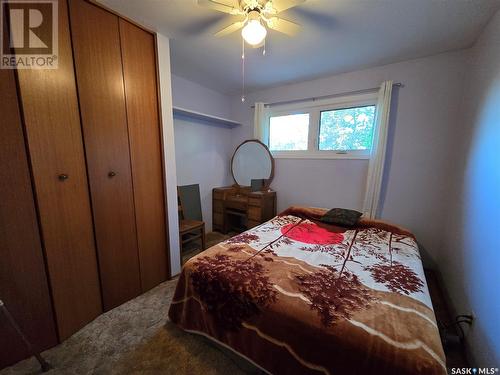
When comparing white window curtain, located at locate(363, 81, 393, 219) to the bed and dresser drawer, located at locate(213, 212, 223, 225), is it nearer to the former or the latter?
the bed

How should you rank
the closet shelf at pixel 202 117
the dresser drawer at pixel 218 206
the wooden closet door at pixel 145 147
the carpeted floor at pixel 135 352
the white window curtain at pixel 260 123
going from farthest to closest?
the dresser drawer at pixel 218 206, the white window curtain at pixel 260 123, the closet shelf at pixel 202 117, the wooden closet door at pixel 145 147, the carpeted floor at pixel 135 352

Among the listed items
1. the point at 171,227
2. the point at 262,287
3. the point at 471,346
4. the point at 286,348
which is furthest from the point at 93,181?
the point at 471,346

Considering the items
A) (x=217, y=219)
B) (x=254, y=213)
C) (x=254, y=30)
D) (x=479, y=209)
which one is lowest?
(x=217, y=219)

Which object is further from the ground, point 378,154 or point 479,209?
point 378,154

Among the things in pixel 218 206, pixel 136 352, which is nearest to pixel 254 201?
pixel 218 206

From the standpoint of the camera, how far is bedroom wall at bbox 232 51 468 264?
206cm

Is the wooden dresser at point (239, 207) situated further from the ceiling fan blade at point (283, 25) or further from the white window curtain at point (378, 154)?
the ceiling fan blade at point (283, 25)

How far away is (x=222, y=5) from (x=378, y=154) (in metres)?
2.13

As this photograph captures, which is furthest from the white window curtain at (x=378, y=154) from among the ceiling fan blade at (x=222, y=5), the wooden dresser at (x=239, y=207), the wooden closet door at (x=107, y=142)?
the wooden closet door at (x=107, y=142)

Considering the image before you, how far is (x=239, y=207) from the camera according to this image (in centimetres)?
314

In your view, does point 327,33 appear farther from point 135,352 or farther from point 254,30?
point 135,352

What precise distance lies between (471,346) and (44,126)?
3.02m

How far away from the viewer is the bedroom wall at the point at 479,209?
116 centimetres

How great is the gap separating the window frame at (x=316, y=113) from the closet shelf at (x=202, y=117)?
2.10 feet
